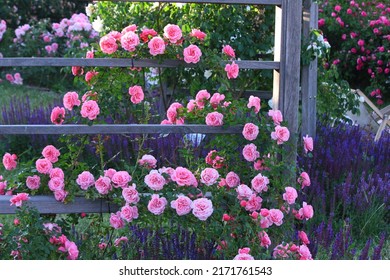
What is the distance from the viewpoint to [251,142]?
3740 mm

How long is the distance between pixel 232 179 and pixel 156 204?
0.44 metres

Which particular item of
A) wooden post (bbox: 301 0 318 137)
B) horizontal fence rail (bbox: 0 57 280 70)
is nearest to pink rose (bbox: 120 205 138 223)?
horizontal fence rail (bbox: 0 57 280 70)

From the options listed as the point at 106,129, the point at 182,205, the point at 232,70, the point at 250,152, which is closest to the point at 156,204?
the point at 182,205

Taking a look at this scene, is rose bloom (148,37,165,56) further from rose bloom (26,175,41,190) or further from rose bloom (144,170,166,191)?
rose bloom (26,175,41,190)

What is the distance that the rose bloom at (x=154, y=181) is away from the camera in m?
3.46

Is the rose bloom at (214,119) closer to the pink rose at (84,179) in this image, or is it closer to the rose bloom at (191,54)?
the rose bloom at (191,54)

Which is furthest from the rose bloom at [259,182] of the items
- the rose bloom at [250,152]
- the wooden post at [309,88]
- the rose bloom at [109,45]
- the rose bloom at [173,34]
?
the wooden post at [309,88]

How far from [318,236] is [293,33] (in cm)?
100

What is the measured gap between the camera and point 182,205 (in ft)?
11.1

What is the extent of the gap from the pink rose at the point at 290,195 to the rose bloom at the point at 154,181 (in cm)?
57

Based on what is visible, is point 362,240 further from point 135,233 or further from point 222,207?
point 135,233

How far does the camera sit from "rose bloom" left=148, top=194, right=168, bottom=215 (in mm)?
3404

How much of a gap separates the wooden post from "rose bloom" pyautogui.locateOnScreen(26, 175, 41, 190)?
222cm

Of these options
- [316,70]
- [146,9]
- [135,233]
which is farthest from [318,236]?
[146,9]
